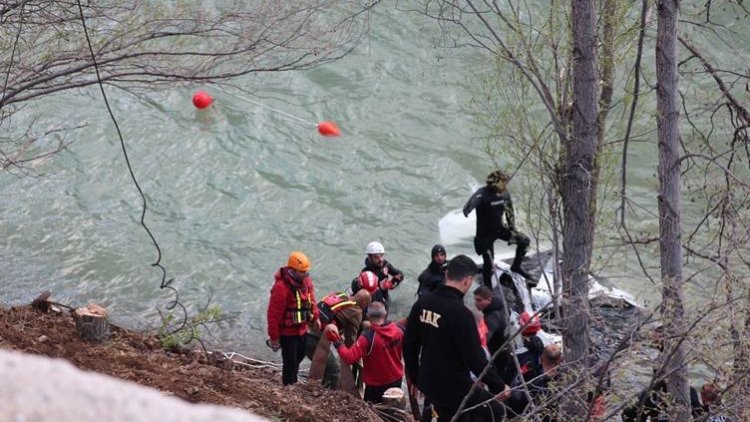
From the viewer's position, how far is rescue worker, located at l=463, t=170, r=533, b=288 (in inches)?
504

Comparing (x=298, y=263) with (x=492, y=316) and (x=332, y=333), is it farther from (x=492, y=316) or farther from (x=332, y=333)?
(x=492, y=316)

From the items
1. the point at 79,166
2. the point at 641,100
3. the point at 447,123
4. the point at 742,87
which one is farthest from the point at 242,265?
the point at 742,87

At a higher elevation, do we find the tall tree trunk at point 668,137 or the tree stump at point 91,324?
the tall tree trunk at point 668,137

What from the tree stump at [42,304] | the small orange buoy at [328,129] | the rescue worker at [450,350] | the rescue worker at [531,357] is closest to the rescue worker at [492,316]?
the rescue worker at [531,357]

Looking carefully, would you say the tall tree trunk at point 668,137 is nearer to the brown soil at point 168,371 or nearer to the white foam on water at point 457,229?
the brown soil at point 168,371

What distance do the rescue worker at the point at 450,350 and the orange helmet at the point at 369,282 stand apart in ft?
12.8

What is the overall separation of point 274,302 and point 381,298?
2.06 m

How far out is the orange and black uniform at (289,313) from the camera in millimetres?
10133

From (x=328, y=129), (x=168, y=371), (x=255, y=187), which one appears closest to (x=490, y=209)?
(x=168, y=371)

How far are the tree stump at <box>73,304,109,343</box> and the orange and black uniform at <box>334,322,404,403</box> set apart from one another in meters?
2.12

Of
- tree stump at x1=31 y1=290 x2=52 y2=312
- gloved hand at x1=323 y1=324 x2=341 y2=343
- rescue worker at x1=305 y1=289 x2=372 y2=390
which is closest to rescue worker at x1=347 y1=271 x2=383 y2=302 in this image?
rescue worker at x1=305 y1=289 x2=372 y2=390

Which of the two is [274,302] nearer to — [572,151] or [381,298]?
[381,298]

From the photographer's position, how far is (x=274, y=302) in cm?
1017

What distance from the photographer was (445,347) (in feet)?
24.0
